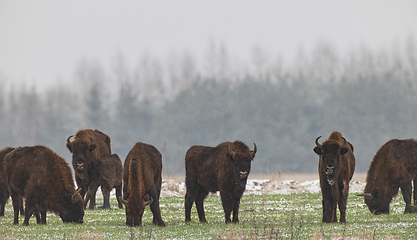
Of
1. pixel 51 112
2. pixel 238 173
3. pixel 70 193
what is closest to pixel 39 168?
pixel 70 193

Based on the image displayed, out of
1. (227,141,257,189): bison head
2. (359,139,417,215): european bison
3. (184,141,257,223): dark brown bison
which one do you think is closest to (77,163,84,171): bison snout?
(184,141,257,223): dark brown bison

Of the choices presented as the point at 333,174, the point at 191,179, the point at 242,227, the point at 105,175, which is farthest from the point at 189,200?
the point at 105,175

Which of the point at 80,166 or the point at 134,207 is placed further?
the point at 80,166

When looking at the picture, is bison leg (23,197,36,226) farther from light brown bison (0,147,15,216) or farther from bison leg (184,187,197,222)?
bison leg (184,187,197,222)

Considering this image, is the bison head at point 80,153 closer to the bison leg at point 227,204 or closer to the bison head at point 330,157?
the bison leg at point 227,204

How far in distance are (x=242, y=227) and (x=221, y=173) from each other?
2.11 m

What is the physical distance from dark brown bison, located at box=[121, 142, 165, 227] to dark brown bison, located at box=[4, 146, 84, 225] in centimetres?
168

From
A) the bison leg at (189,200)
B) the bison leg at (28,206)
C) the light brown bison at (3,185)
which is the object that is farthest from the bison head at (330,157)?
the light brown bison at (3,185)

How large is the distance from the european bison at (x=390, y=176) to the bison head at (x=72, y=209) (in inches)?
336

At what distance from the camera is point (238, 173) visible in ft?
44.2

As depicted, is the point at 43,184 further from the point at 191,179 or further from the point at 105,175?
the point at 105,175

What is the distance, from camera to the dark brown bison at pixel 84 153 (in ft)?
57.1

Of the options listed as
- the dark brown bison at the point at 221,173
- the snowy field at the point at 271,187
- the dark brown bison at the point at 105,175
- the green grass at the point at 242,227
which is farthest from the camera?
the snowy field at the point at 271,187

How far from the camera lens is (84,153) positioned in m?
17.5
